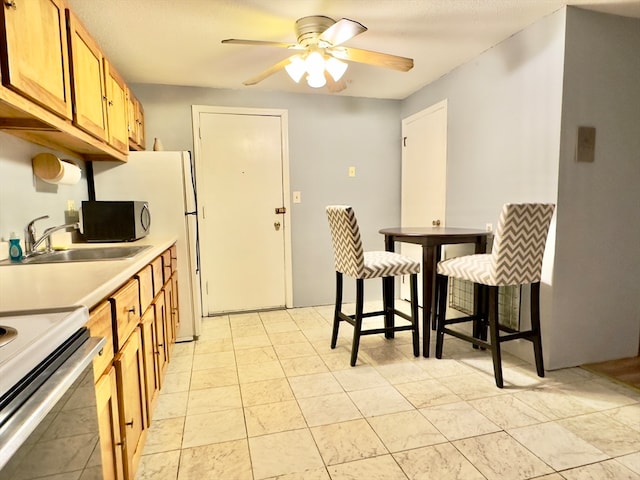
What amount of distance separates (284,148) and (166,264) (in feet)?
5.63

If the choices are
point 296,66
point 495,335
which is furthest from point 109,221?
point 495,335

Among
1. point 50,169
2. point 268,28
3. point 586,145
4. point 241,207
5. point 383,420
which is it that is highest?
point 268,28

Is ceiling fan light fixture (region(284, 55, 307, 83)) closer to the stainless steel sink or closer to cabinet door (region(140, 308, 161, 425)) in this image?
the stainless steel sink

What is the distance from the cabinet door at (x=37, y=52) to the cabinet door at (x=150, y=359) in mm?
960

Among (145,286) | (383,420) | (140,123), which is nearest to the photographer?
(145,286)

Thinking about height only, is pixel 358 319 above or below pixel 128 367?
below

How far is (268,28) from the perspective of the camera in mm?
2303

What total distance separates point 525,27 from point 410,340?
224 centimetres

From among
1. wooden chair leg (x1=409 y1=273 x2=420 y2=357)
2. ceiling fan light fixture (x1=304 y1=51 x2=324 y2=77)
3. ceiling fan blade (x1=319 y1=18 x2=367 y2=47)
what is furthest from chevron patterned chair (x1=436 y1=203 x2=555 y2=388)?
ceiling fan light fixture (x1=304 y1=51 x2=324 y2=77)

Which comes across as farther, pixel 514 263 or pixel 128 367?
pixel 514 263

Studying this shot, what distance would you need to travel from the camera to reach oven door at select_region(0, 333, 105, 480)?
0.54m

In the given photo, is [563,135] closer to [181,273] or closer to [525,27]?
[525,27]

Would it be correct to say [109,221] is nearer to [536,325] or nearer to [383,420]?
[383,420]

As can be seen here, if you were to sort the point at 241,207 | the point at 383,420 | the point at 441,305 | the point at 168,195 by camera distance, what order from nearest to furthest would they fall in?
the point at 383,420, the point at 441,305, the point at 168,195, the point at 241,207
